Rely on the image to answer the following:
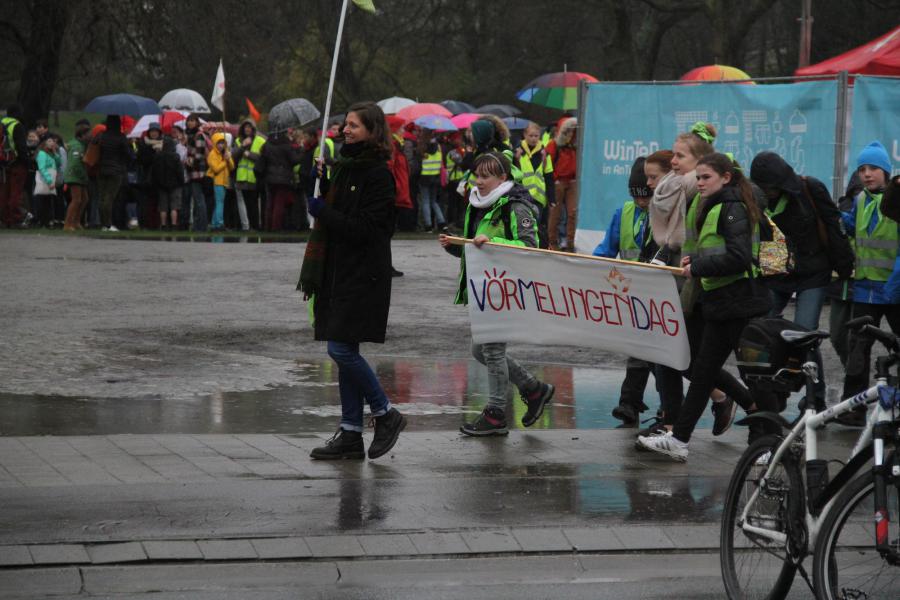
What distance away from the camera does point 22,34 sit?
3875 cm

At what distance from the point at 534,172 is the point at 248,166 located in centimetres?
661

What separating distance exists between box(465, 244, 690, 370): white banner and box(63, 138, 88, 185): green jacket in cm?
1648

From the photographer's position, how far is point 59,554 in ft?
20.1

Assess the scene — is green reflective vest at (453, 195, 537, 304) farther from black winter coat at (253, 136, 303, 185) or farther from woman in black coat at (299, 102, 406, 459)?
black winter coat at (253, 136, 303, 185)

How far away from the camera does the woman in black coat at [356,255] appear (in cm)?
793

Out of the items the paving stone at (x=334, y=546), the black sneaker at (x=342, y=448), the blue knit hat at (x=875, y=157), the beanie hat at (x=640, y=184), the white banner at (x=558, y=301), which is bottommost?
the paving stone at (x=334, y=546)

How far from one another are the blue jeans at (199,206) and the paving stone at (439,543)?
63.3ft

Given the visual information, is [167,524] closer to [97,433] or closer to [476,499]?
[476,499]

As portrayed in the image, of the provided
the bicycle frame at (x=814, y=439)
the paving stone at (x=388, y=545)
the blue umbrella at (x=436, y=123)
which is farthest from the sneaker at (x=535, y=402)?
the blue umbrella at (x=436, y=123)

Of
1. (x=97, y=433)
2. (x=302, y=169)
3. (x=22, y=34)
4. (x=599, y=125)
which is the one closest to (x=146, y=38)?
(x=22, y=34)

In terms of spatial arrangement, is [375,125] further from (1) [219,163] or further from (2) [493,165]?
(1) [219,163]

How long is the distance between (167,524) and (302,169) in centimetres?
1808

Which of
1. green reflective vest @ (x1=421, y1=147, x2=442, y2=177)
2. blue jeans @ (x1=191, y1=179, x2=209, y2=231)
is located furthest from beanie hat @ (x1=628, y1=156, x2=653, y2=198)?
green reflective vest @ (x1=421, y1=147, x2=442, y2=177)

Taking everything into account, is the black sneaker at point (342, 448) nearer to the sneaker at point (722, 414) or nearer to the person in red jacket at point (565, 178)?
the sneaker at point (722, 414)
